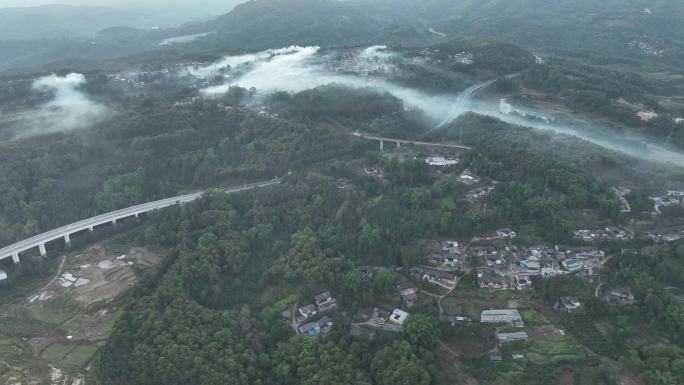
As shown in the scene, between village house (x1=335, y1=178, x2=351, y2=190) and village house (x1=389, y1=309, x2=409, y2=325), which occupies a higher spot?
village house (x1=335, y1=178, x2=351, y2=190)

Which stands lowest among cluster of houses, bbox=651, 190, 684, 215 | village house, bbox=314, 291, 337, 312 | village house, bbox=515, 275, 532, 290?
village house, bbox=314, 291, 337, 312

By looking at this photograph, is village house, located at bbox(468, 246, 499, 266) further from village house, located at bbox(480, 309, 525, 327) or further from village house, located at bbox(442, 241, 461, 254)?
village house, located at bbox(480, 309, 525, 327)

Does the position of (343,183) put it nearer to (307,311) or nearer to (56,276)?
(307,311)

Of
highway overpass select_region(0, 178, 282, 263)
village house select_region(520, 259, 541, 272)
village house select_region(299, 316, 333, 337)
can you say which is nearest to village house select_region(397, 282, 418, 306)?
village house select_region(299, 316, 333, 337)

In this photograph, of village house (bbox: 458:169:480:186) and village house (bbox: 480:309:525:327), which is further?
village house (bbox: 458:169:480:186)

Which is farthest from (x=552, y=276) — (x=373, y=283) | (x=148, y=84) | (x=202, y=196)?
(x=148, y=84)

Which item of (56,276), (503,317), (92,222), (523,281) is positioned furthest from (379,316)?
(92,222)
